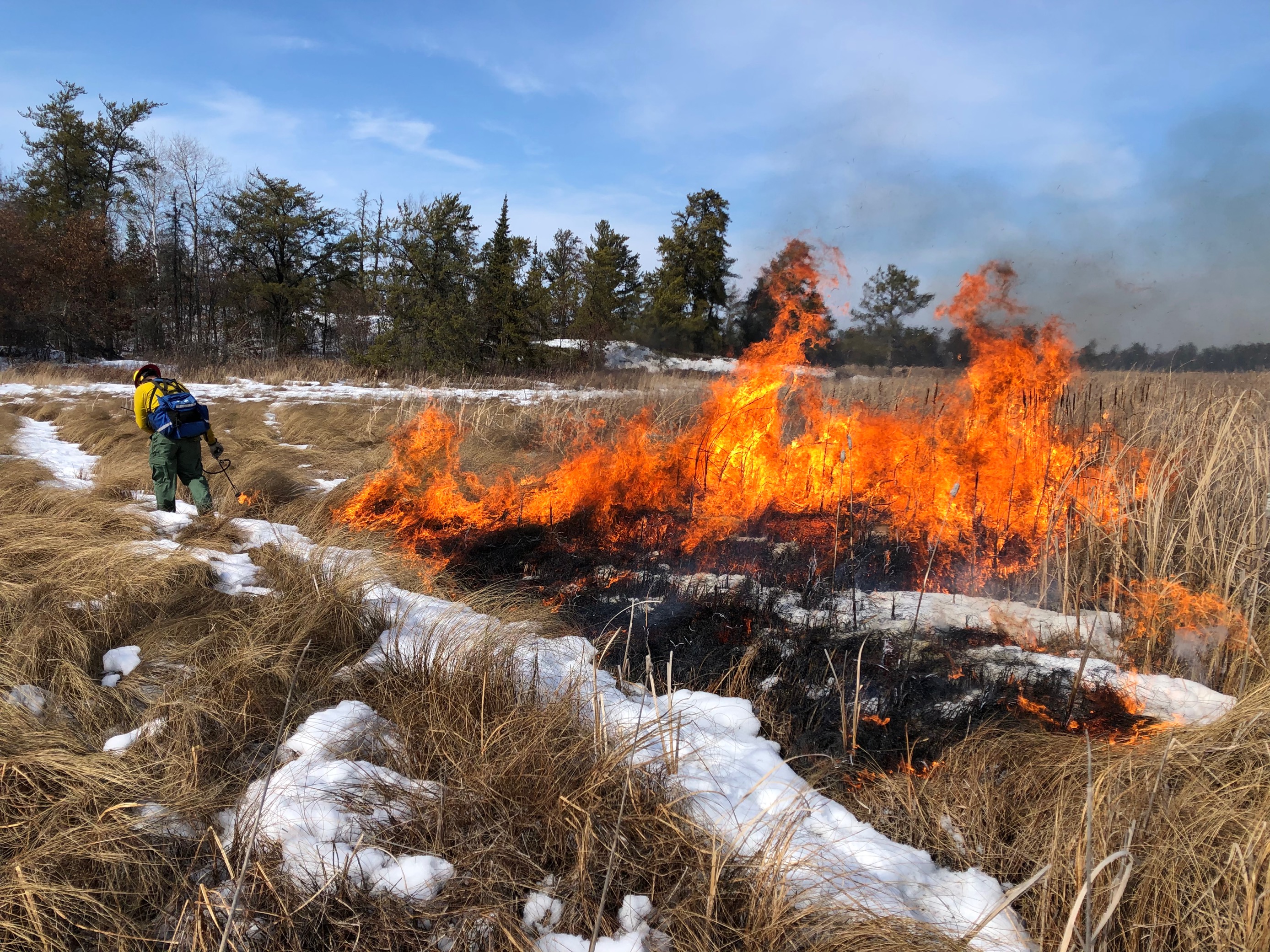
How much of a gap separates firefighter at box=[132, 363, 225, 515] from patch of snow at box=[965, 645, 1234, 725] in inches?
239

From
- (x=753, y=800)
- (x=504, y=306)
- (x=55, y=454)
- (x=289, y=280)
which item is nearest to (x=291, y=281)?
(x=289, y=280)

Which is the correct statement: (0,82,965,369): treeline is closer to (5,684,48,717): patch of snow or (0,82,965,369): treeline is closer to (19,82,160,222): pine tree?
(19,82,160,222): pine tree

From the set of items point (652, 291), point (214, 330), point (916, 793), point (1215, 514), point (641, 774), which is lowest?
point (916, 793)

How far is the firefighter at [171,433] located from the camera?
18.2 feet

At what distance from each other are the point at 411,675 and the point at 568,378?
1594cm

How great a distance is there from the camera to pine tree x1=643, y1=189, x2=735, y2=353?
18.2 metres

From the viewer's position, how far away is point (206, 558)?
13.1ft

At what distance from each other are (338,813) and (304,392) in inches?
574

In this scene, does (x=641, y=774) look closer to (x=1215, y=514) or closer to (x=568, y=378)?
(x=1215, y=514)

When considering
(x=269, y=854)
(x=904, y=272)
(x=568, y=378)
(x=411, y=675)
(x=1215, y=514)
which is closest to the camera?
(x=269, y=854)

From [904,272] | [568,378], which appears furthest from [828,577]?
[568,378]

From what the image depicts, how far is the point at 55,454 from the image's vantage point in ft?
26.1

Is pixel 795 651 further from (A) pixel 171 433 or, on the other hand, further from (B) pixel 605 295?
(B) pixel 605 295

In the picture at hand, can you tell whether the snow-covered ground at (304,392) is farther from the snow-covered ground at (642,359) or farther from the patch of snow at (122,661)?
the patch of snow at (122,661)
